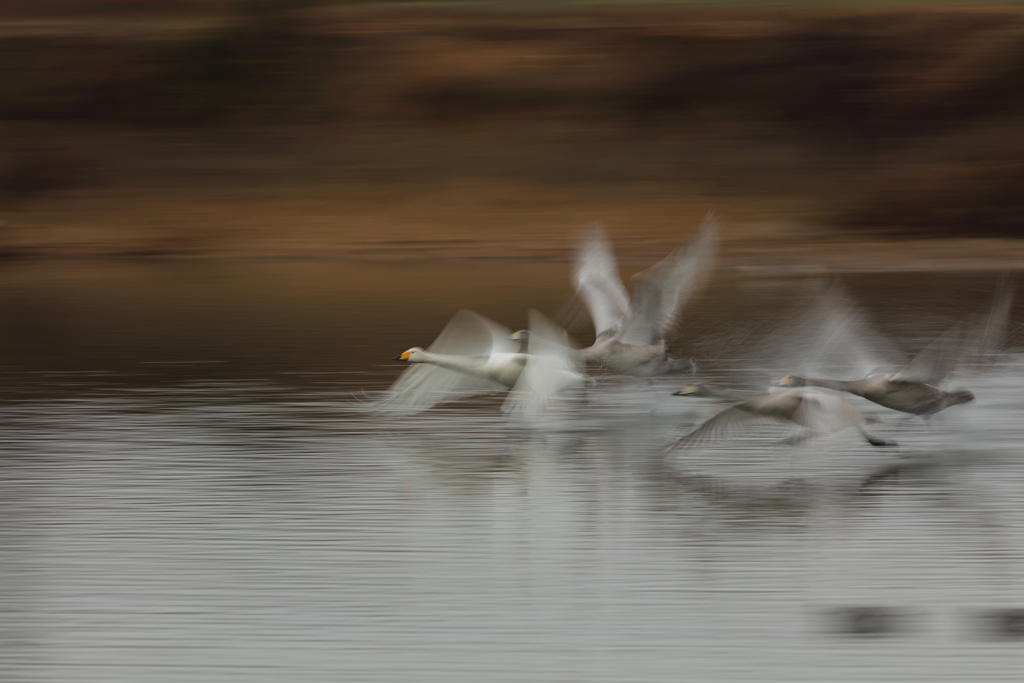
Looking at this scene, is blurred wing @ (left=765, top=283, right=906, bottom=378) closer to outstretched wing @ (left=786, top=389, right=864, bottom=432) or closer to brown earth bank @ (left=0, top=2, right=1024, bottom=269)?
outstretched wing @ (left=786, top=389, right=864, bottom=432)

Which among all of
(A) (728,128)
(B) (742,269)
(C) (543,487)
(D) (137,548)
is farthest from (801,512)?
(A) (728,128)

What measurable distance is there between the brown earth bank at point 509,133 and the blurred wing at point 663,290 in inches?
649

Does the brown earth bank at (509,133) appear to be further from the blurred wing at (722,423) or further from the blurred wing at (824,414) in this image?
the blurred wing at (824,414)

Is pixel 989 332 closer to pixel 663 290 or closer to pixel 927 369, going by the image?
pixel 663 290

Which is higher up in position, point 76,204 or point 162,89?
point 162,89

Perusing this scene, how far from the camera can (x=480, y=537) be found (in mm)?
6680

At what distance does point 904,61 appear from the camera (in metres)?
40.6

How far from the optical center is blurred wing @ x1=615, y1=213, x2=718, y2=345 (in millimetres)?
9578

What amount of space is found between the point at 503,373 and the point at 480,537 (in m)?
2.44

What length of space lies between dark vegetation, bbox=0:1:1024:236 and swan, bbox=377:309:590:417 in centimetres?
2582

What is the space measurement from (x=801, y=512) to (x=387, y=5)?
4097 centimetres

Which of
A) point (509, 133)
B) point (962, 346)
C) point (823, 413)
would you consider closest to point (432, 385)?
point (823, 413)

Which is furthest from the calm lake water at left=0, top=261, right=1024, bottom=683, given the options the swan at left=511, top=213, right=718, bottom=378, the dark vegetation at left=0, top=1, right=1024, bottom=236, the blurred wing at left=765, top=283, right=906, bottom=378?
the dark vegetation at left=0, top=1, right=1024, bottom=236

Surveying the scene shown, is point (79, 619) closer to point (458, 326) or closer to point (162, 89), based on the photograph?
point (458, 326)
